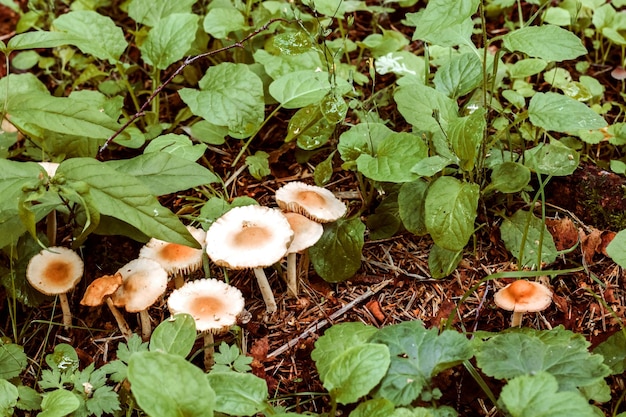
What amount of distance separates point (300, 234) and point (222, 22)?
1468mm

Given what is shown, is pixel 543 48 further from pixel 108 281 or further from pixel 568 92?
pixel 108 281

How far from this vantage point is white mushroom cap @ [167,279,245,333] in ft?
8.20

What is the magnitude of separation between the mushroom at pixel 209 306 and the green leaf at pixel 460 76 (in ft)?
4.62

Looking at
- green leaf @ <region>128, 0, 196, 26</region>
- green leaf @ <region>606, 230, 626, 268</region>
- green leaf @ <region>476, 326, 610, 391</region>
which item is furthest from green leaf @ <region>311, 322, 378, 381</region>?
green leaf @ <region>128, 0, 196, 26</region>

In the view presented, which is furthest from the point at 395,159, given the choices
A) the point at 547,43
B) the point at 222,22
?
the point at 222,22

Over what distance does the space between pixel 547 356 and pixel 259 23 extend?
2408 mm

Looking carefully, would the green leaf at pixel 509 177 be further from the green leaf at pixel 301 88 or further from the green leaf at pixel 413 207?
the green leaf at pixel 301 88

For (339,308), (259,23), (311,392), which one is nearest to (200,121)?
(259,23)

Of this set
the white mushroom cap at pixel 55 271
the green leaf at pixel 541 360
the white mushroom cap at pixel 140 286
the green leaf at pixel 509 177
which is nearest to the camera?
the green leaf at pixel 541 360

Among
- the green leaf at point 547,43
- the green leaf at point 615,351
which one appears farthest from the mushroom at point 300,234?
the green leaf at point 615,351


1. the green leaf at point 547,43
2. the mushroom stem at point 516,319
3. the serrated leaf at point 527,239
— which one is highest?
the green leaf at point 547,43

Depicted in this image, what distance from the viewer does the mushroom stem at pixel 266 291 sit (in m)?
2.72

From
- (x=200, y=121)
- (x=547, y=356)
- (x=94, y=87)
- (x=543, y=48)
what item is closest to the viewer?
(x=547, y=356)

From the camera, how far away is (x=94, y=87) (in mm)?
3920
